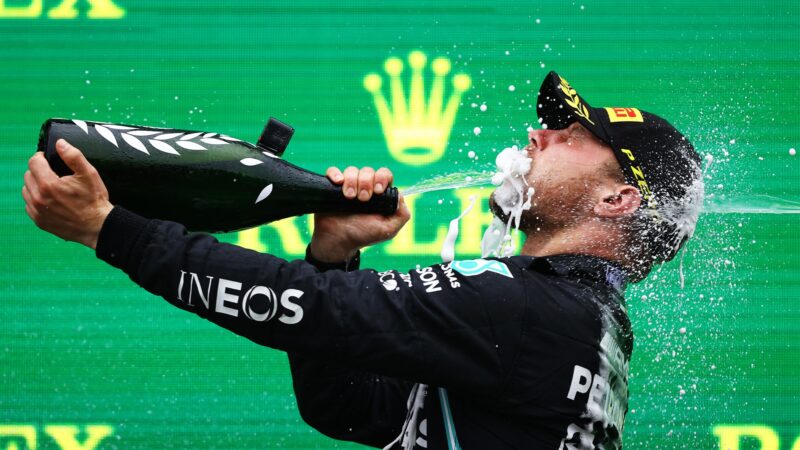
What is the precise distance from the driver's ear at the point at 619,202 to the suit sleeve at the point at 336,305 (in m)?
0.45

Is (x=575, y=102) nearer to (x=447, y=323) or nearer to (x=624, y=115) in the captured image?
(x=624, y=115)

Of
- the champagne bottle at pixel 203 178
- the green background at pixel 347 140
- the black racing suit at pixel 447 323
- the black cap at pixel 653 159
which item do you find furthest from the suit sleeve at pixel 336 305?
the green background at pixel 347 140

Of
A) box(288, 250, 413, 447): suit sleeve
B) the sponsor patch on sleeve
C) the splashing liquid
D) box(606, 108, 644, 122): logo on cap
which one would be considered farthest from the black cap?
box(288, 250, 413, 447): suit sleeve

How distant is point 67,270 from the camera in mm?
3102

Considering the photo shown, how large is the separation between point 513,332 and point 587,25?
5.73 ft

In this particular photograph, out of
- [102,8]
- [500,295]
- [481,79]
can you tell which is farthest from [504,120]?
[500,295]

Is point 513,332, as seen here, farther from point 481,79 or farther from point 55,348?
point 55,348

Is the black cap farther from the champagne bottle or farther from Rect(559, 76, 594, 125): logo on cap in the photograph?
the champagne bottle

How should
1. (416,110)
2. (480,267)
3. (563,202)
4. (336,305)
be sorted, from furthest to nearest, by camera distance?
(416,110) → (563,202) → (480,267) → (336,305)

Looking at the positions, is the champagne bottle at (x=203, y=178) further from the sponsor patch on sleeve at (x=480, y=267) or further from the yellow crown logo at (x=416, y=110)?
the yellow crown logo at (x=416, y=110)

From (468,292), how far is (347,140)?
155cm

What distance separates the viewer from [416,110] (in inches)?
123

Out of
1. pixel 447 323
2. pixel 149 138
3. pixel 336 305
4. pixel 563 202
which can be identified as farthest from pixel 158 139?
pixel 563 202

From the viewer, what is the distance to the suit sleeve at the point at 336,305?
5.13ft
